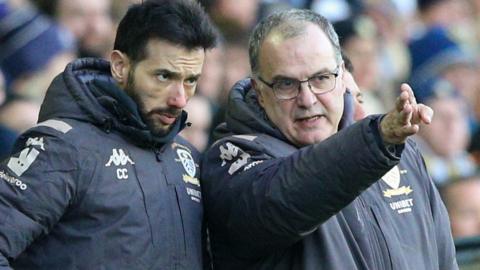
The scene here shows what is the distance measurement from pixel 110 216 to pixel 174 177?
0.34 m

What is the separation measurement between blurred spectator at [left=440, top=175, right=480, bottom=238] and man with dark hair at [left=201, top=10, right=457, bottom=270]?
11.2 ft

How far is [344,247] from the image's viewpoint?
185 inches

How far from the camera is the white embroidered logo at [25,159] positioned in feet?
14.7

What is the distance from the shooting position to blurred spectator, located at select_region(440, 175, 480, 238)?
28.1ft

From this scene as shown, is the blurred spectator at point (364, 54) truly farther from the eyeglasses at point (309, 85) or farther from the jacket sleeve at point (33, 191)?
the jacket sleeve at point (33, 191)

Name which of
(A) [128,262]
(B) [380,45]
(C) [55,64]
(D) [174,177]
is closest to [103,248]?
(A) [128,262]

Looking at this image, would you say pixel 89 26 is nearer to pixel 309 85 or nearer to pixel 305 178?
pixel 309 85

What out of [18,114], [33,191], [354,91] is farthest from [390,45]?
[33,191]

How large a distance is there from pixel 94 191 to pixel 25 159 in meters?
0.24

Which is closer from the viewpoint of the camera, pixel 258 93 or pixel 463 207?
pixel 258 93

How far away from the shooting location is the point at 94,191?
4.53 metres

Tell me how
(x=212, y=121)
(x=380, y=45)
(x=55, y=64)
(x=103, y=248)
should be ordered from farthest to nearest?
(x=380, y=45) → (x=212, y=121) → (x=55, y=64) → (x=103, y=248)

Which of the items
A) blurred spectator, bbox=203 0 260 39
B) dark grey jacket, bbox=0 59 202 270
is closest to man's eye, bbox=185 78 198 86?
dark grey jacket, bbox=0 59 202 270

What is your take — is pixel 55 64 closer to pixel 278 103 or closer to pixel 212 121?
pixel 212 121
